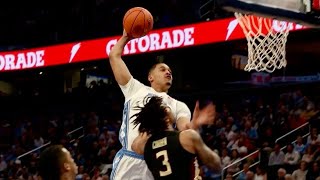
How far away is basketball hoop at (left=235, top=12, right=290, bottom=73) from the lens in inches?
267

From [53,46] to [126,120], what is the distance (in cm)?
1149

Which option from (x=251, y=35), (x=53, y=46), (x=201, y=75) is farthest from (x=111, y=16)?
(x=251, y=35)

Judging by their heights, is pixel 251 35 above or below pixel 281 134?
above

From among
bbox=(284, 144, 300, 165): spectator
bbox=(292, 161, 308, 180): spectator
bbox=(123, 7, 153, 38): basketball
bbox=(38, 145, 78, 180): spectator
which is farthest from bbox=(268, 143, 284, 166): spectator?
bbox=(38, 145, 78, 180): spectator

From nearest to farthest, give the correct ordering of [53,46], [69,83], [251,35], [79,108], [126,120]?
[126,120] < [251,35] < [53,46] < [79,108] < [69,83]

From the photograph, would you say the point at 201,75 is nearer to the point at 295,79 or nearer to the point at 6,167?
the point at 295,79

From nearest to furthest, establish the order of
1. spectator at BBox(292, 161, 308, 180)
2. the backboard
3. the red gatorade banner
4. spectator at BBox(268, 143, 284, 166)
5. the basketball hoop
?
Result: the backboard < the basketball hoop < spectator at BBox(292, 161, 308, 180) < spectator at BBox(268, 143, 284, 166) < the red gatorade banner

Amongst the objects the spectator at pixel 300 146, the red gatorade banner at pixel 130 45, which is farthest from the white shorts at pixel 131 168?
the red gatorade banner at pixel 130 45

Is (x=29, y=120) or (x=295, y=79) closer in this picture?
(x=295, y=79)

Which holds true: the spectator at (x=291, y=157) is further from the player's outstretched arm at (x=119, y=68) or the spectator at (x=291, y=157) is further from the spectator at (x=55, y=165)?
the spectator at (x=55, y=165)

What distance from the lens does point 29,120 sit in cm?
1831

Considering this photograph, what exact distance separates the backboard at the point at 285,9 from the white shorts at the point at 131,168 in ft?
4.90

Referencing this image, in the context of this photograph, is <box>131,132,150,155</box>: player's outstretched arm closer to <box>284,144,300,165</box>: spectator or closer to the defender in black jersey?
the defender in black jersey

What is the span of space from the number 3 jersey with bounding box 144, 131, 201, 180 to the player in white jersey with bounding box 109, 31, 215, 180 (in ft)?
2.39
